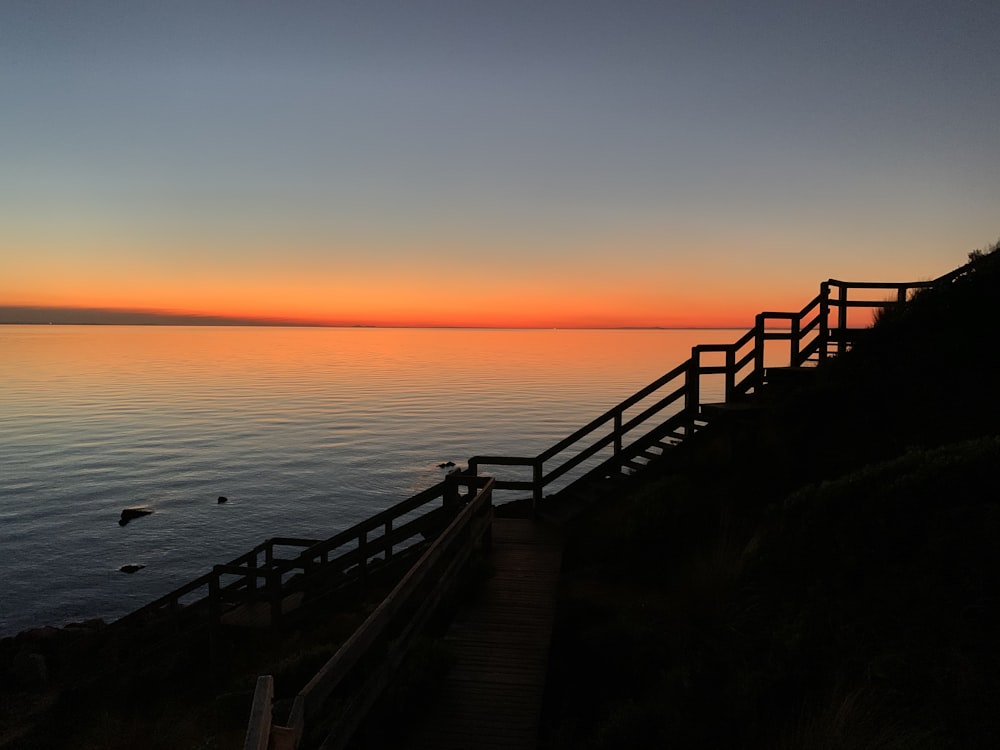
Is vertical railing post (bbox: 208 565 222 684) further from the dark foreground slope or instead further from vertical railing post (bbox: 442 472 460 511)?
the dark foreground slope

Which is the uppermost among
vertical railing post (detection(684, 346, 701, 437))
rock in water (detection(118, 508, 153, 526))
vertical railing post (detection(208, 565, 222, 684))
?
vertical railing post (detection(684, 346, 701, 437))

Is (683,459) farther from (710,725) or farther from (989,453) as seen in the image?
(710,725)

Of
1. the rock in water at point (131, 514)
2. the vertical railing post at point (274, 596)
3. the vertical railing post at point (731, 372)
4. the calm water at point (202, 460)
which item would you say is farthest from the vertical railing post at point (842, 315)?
the rock in water at point (131, 514)

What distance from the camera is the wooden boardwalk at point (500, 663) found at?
536 centimetres

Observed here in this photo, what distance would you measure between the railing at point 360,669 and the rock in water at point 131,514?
23.9 meters

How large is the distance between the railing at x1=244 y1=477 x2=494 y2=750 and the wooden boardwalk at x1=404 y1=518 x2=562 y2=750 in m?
0.61

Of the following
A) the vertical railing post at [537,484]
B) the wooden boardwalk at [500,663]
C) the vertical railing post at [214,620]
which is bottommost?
the vertical railing post at [214,620]

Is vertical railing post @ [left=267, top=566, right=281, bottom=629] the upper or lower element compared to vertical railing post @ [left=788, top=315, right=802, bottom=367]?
lower

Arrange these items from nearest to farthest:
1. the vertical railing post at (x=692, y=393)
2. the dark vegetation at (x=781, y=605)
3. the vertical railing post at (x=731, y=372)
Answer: the dark vegetation at (x=781, y=605), the vertical railing post at (x=731, y=372), the vertical railing post at (x=692, y=393)

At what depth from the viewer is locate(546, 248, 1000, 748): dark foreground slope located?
4777 millimetres

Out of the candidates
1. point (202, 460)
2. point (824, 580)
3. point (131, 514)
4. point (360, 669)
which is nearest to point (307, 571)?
point (360, 669)

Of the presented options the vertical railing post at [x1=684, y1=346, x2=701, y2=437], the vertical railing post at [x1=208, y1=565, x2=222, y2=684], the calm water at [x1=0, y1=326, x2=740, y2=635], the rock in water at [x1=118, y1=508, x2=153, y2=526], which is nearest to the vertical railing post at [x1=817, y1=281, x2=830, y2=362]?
the vertical railing post at [x1=684, y1=346, x2=701, y2=437]

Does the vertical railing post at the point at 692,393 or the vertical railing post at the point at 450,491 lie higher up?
the vertical railing post at the point at 692,393

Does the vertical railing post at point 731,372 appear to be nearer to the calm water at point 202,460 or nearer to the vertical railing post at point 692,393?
the vertical railing post at point 692,393
